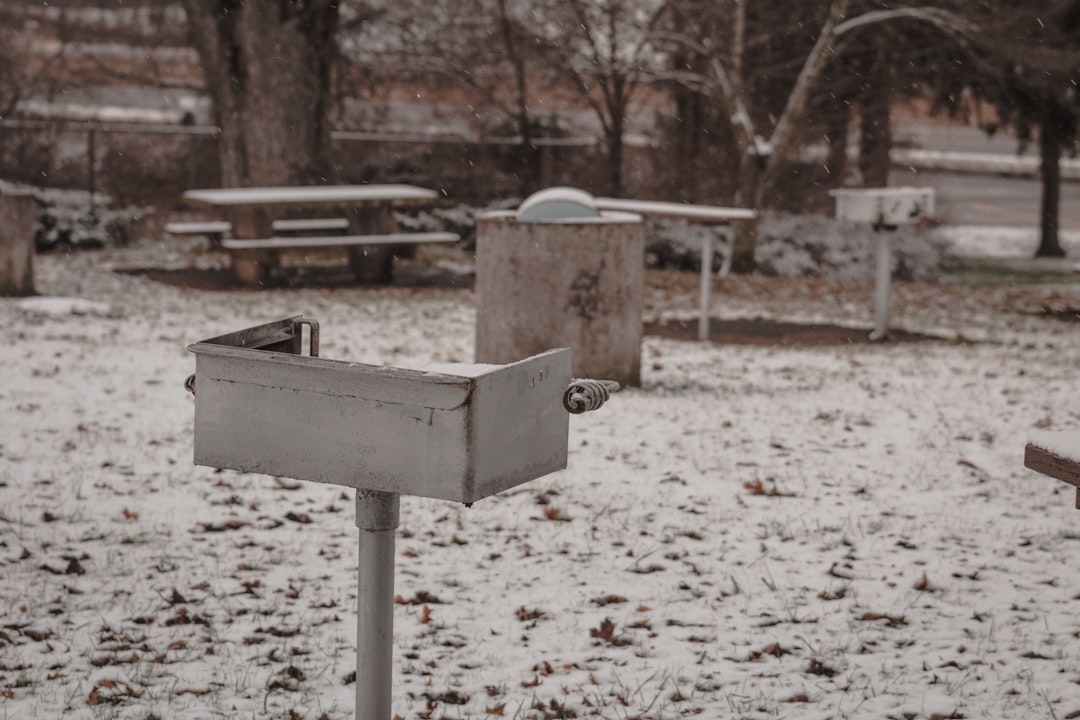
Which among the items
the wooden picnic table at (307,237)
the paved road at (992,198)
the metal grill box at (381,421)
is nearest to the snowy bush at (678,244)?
the wooden picnic table at (307,237)

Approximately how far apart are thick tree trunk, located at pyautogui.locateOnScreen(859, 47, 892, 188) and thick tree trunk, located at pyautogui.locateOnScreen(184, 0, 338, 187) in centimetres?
721

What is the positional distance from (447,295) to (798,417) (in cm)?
613

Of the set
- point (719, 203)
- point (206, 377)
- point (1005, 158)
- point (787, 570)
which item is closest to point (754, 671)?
point (787, 570)

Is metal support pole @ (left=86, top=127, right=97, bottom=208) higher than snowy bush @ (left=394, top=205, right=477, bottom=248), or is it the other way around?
metal support pole @ (left=86, top=127, right=97, bottom=208)

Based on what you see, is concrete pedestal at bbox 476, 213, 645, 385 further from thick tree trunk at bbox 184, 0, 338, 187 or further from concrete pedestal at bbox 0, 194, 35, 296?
thick tree trunk at bbox 184, 0, 338, 187

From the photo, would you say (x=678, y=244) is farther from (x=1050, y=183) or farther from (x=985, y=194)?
(x=985, y=194)

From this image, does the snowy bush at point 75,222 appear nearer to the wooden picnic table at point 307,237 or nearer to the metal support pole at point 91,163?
the metal support pole at point 91,163

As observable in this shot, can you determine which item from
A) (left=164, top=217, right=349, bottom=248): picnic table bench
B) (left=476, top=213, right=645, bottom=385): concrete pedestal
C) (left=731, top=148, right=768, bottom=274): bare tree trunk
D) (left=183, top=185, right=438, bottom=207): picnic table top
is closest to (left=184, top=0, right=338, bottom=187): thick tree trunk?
(left=164, top=217, right=349, bottom=248): picnic table bench

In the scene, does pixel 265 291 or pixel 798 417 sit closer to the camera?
pixel 798 417

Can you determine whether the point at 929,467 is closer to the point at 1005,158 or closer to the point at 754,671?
the point at 754,671

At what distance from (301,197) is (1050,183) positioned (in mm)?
11345

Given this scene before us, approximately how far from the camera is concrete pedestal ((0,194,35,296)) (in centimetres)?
1234

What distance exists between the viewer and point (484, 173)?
20.0 m

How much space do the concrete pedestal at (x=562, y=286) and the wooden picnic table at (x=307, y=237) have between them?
5.28 m
